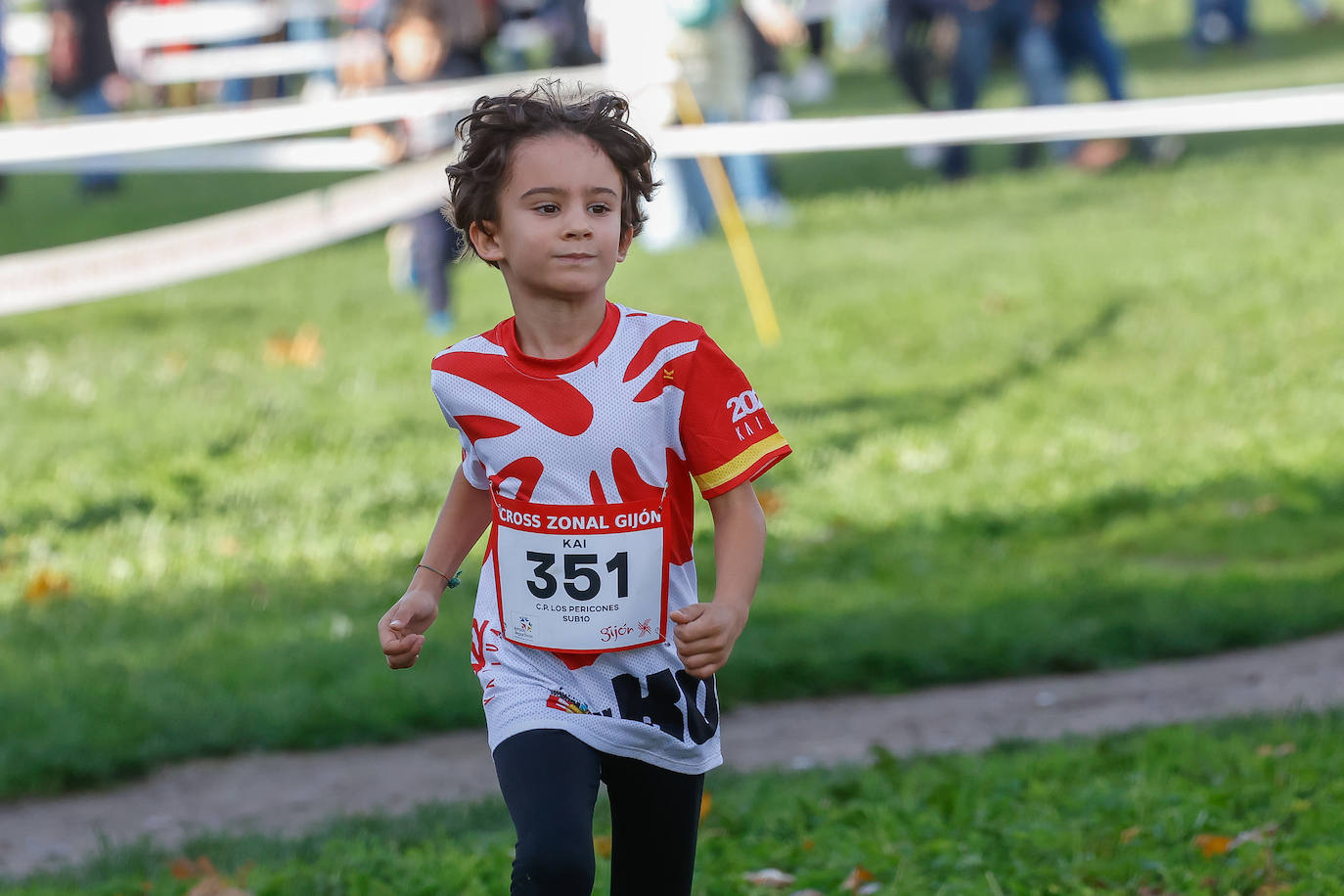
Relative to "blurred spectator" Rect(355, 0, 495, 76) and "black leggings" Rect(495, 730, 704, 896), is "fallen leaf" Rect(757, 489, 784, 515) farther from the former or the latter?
"black leggings" Rect(495, 730, 704, 896)

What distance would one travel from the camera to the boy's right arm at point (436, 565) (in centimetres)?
276

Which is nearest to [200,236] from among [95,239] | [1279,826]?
[1279,826]

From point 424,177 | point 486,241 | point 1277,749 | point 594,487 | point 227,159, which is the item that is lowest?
point 1277,749

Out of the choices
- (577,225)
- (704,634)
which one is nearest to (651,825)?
(704,634)

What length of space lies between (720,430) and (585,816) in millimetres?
621

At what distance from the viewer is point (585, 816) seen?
2623 mm

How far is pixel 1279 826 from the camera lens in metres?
3.91

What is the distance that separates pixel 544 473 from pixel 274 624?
372 centimetres

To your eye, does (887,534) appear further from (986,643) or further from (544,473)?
(544,473)

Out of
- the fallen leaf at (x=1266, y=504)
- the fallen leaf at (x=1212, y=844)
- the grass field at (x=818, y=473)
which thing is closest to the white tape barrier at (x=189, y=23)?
the grass field at (x=818, y=473)

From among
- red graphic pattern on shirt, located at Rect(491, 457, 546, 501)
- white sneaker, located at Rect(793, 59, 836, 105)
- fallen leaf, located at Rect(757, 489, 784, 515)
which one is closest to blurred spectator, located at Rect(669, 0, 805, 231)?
fallen leaf, located at Rect(757, 489, 784, 515)

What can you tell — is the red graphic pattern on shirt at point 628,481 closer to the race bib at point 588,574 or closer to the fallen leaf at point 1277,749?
the race bib at point 588,574

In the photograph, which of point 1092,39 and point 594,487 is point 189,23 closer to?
point 1092,39

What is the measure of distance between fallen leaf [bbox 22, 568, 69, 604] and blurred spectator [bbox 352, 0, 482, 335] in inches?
156
